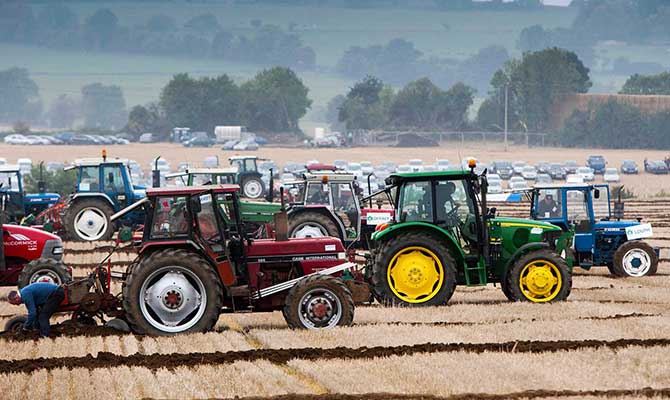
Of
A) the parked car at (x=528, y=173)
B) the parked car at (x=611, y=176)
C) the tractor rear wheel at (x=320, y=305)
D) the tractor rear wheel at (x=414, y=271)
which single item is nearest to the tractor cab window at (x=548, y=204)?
the tractor rear wheel at (x=414, y=271)

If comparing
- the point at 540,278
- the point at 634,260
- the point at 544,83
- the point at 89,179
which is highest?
the point at 544,83

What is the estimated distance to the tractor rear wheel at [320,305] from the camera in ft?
51.3

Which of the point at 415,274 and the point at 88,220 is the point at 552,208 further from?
the point at 88,220

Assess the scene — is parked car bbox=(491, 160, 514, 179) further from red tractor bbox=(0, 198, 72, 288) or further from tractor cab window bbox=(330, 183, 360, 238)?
red tractor bbox=(0, 198, 72, 288)

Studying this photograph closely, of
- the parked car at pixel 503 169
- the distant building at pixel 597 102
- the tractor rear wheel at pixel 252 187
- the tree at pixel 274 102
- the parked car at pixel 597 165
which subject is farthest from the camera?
the tree at pixel 274 102

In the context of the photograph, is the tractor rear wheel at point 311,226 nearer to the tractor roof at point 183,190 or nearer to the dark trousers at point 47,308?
the tractor roof at point 183,190

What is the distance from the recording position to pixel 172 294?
15.3 meters

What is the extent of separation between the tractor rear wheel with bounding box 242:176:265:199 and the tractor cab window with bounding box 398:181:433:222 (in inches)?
1001

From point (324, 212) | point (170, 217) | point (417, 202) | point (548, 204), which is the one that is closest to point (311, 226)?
point (324, 212)

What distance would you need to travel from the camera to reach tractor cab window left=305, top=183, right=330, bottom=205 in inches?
1060

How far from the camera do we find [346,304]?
1577cm

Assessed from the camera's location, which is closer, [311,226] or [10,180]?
[311,226]

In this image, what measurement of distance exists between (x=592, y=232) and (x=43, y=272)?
33.5 feet

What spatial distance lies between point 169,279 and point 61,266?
4766 millimetres
